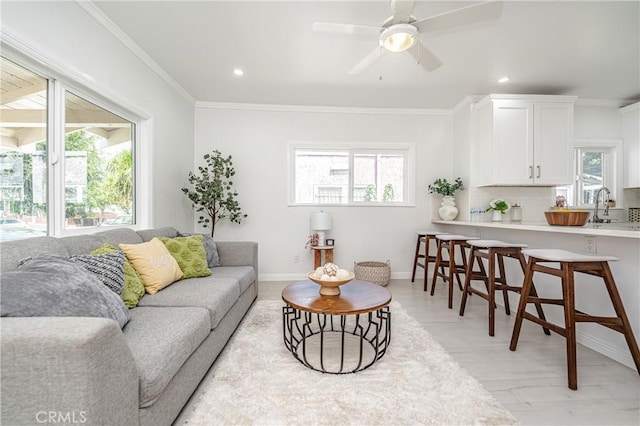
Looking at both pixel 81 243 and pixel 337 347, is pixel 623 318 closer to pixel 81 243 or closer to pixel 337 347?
pixel 337 347

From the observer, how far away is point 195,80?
130 inches

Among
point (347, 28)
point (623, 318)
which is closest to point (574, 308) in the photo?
point (623, 318)

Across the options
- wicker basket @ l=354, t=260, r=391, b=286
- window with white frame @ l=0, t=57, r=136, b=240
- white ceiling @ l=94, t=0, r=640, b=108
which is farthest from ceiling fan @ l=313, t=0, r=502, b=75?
wicker basket @ l=354, t=260, r=391, b=286

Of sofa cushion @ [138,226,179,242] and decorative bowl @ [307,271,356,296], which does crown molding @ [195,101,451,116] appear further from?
decorative bowl @ [307,271,356,296]

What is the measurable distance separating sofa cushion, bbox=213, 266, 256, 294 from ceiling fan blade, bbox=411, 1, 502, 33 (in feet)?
7.93

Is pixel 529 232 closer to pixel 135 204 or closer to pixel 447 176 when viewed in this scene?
pixel 447 176

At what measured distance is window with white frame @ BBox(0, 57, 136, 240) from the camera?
1.67 metres

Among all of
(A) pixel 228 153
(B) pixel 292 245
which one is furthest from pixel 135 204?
(B) pixel 292 245

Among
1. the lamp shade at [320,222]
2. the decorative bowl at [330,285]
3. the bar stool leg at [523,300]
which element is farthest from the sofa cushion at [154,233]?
the bar stool leg at [523,300]

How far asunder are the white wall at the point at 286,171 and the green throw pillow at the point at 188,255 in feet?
5.15

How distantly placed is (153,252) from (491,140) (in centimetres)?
396

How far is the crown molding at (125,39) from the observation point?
6.70 ft

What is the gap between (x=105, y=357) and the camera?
880 millimetres

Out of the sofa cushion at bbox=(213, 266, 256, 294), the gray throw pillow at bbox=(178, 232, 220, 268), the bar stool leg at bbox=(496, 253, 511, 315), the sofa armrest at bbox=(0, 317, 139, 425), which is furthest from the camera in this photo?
the gray throw pillow at bbox=(178, 232, 220, 268)
